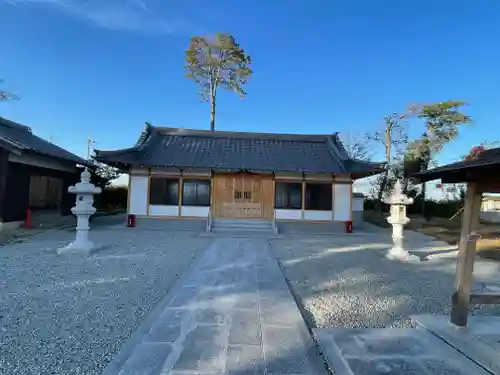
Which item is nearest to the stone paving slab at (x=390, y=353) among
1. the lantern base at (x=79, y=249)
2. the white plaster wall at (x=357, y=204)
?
the lantern base at (x=79, y=249)

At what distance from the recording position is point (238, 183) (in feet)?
45.1

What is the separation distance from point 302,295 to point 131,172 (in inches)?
408

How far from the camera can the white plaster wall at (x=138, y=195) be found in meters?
13.1

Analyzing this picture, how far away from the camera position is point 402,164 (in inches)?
901

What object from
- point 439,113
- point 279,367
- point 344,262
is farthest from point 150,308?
point 439,113

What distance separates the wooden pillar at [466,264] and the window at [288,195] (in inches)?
393

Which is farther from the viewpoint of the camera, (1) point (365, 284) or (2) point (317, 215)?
(2) point (317, 215)

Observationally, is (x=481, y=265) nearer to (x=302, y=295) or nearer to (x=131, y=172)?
(x=302, y=295)

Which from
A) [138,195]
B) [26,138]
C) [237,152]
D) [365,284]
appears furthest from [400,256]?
[26,138]

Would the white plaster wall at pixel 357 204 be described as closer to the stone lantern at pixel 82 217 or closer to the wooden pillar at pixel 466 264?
the stone lantern at pixel 82 217

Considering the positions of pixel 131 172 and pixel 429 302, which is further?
pixel 131 172

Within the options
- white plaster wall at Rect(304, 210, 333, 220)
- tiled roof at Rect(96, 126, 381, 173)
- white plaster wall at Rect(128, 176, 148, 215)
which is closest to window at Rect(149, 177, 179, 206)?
white plaster wall at Rect(128, 176, 148, 215)

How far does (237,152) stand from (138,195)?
460 cm

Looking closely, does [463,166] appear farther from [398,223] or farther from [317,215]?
[317,215]
